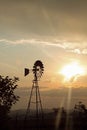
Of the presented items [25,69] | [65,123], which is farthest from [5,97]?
[65,123]

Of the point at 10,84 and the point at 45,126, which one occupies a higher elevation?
the point at 10,84

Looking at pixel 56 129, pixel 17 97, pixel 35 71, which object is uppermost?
pixel 35 71

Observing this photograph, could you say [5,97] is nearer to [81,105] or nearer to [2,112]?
[2,112]

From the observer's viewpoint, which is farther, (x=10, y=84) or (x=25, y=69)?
(x=25, y=69)

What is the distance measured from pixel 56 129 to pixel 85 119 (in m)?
7.28

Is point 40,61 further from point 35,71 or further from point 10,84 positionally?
point 10,84

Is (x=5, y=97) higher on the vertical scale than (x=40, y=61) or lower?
lower

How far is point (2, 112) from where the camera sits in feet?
139

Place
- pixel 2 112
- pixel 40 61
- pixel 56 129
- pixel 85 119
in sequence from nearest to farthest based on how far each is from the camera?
pixel 2 112 → pixel 40 61 → pixel 56 129 → pixel 85 119

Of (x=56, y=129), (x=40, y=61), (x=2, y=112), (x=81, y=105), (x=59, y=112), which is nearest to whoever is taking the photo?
(x=2, y=112)

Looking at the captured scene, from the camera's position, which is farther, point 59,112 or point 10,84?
point 59,112

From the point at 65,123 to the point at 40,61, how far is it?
1434 cm

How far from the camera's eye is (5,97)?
42844 millimetres

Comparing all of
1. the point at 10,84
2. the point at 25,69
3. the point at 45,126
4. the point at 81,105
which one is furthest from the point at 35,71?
the point at 81,105
